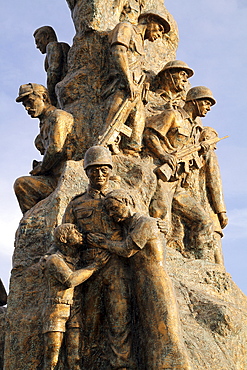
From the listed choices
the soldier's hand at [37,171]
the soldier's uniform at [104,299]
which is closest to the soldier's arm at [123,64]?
the soldier's hand at [37,171]

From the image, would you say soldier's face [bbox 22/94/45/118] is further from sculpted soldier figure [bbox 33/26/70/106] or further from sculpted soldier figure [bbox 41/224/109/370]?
sculpted soldier figure [bbox 41/224/109/370]

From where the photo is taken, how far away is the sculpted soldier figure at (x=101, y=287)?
28.0ft

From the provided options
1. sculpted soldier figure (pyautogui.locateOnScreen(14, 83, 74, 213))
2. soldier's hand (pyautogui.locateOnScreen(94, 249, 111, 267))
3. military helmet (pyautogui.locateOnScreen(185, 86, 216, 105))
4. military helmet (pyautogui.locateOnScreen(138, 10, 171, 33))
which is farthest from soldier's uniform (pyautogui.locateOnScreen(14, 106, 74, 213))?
soldier's hand (pyautogui.locateOnScreen(94, 249, 111, 267))

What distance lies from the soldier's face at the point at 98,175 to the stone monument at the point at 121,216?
2 cm

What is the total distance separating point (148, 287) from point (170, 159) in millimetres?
2894

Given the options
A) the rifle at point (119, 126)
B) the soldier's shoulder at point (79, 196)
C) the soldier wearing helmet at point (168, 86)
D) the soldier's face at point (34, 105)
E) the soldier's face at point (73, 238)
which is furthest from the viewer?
the soldier wearing helmet at point (168, 86)

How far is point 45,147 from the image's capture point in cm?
1116

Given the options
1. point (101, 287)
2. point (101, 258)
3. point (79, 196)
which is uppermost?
point (79, 196)

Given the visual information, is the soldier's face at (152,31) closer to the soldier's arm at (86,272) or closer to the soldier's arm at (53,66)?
the soldier's arm at (53,66)

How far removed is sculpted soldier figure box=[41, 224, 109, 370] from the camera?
27.8ft

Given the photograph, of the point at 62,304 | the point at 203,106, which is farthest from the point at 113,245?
the point at 203,106

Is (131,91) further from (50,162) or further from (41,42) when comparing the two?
(41,42)

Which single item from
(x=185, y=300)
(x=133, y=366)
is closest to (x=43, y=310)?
(x=133, y=366)

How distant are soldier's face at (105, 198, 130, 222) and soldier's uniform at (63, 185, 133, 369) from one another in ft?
0.46
